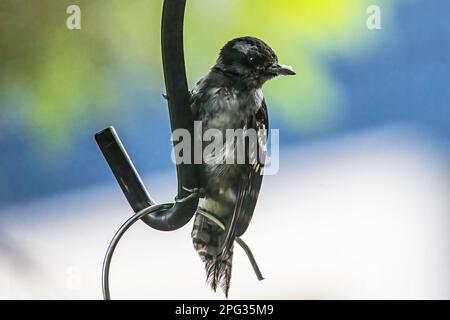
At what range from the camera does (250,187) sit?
75.8 inches

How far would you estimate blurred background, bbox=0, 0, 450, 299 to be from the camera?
1.95m

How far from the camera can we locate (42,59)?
1.97 metres

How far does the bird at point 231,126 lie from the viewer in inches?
72.8

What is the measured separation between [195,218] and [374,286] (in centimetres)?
54

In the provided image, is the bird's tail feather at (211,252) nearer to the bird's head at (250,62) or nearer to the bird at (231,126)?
the bird at (231,126)

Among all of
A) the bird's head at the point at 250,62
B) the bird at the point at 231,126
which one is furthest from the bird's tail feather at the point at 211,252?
the bird's head at the point at 250,62

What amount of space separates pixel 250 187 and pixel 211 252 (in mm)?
211

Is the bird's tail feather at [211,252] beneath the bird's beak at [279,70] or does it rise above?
A: beneath

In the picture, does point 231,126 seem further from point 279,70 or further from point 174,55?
point 174,55

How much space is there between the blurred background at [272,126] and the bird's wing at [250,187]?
0.03m

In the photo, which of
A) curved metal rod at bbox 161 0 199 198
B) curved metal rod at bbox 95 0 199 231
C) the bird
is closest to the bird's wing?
the bird

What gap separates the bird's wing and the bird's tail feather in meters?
0.03

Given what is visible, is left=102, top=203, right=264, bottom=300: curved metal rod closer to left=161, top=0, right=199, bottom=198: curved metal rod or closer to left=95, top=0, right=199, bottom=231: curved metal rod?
left=95, top=0, right=199, bottom=231: curved metal rod
